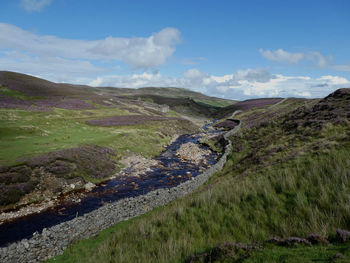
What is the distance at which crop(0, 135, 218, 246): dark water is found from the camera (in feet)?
A: 48.8

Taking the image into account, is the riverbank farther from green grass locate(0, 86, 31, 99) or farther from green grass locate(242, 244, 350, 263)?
green grass locate(0, 86, 31, 99)

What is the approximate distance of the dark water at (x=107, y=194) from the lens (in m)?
14.9

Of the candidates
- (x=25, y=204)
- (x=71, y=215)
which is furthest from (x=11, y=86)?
(x=71, y=215)

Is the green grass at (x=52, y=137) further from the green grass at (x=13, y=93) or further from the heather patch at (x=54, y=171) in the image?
the green grass at (x=13, y=93)

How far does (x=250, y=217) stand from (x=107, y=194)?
18307mm

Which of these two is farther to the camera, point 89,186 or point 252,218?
point 89,186

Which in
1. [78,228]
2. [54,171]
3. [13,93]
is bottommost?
[78,228]

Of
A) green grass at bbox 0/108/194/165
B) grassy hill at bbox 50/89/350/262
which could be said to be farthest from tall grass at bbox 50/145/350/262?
green grass at bbox 0/108/194/165

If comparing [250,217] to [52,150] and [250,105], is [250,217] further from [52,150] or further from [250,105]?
[250,105]

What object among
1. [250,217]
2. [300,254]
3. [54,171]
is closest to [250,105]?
[54,171]

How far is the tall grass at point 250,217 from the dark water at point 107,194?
1068cm

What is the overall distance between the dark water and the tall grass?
10.7 metres

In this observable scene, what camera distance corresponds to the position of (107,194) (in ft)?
70.5

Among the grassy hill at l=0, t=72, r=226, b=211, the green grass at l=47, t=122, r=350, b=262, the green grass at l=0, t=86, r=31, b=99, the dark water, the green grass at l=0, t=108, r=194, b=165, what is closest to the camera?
the green grass at l=47, t=122, r=350, b=262
